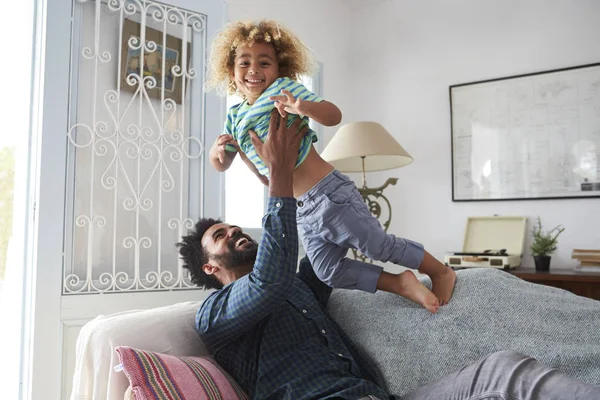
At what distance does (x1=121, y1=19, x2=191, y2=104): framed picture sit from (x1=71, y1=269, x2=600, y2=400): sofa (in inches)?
57.5

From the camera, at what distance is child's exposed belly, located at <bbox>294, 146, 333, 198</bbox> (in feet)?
5.50

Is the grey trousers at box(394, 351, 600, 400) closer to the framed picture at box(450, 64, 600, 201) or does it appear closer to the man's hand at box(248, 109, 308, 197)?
the man's hand at box(248, 109, 308, 197)

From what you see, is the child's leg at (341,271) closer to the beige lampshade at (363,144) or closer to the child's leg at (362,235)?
the child's leg at (362,235)

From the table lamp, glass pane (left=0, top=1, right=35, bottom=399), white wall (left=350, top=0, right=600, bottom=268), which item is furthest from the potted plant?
glass pane (left=0, top=1, right=35, bottom=399)

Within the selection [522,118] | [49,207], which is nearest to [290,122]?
[49,207]

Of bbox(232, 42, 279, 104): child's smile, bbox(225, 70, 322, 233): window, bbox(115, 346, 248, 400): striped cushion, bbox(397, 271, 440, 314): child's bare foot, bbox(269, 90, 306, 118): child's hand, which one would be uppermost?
bbox(232, 42, 279, 104): child's smile

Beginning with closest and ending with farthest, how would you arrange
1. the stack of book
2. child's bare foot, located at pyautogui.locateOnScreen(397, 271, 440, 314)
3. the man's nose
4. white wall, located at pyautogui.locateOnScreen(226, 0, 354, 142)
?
child's bare foot, located at pyautogui.locateOnScreen(397, 271, 440, 314), the man's nose, the stack of book, white wall, located at pyautogui.locateOnScreen(226, 0, 354, 142)

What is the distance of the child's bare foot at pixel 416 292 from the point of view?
156 centimetres

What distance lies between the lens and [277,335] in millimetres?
1446

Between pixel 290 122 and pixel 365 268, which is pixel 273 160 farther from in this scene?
pixel 365 268

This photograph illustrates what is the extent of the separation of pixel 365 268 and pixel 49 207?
1428mm

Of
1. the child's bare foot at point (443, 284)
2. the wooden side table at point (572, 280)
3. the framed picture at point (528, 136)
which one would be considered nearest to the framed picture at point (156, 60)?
the child's bare foot at point (443, 284)

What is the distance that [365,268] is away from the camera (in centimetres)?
170

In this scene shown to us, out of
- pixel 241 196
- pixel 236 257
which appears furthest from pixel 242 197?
pixel 236 257
